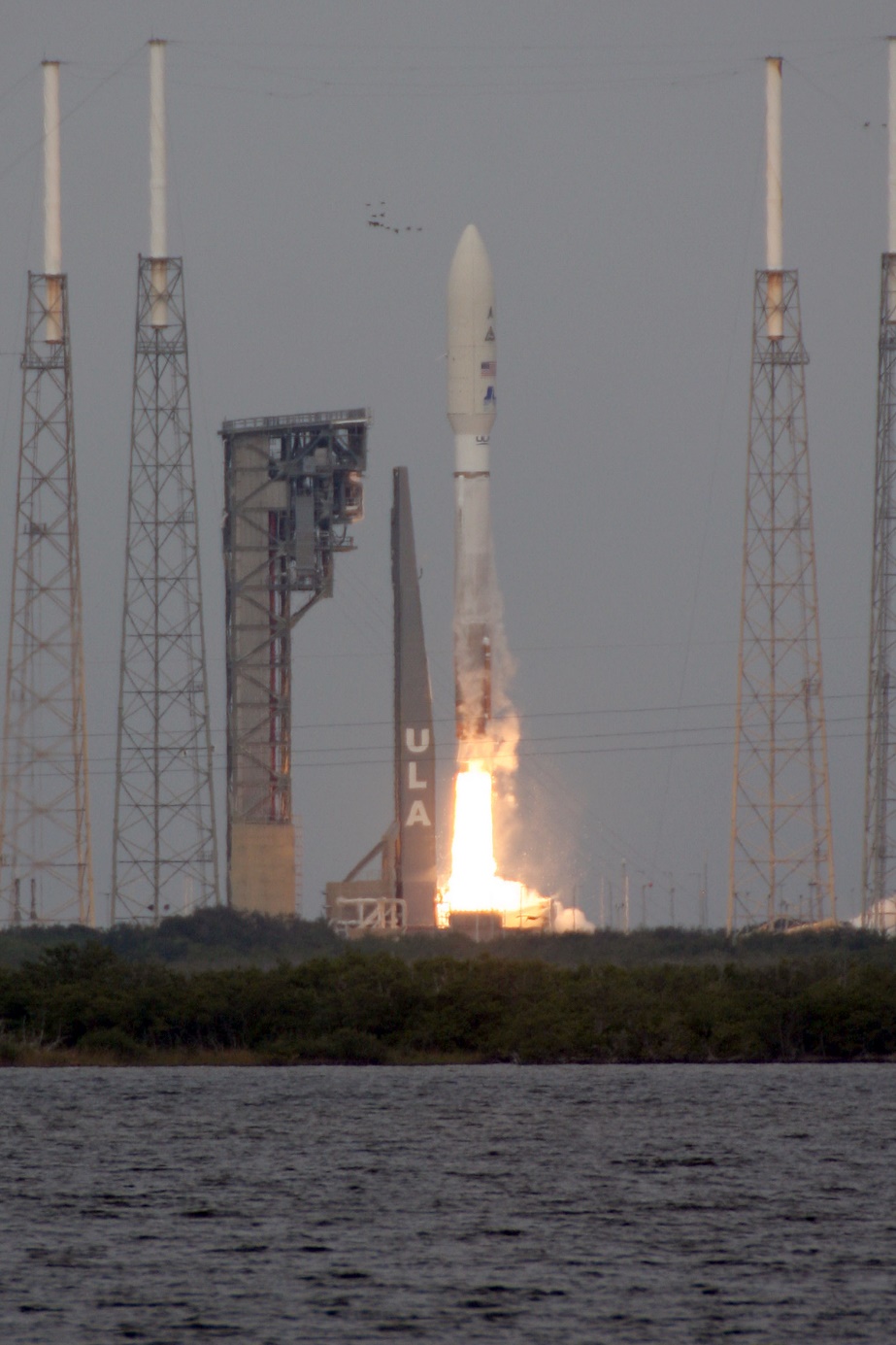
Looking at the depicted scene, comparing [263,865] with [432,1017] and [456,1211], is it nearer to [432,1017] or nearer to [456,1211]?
[432,1017]

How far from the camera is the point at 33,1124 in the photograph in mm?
63938

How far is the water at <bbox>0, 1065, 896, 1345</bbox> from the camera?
3841cm

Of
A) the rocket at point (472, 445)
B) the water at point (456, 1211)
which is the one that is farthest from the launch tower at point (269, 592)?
the water at point (456, 1211)

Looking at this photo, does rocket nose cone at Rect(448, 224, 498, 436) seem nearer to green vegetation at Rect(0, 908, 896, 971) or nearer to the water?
green vegetation at Rect(0, 908, 896, 971)

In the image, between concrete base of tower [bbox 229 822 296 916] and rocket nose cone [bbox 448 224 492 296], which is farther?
concrete base of tower [bbox 229 822 296 916]

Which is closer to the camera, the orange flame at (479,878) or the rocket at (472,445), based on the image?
the rocket at (472,445)

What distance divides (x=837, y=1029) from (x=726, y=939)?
64.1ft

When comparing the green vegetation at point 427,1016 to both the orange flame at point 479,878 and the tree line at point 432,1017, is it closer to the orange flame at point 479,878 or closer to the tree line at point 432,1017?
the tree line at point 432,1017

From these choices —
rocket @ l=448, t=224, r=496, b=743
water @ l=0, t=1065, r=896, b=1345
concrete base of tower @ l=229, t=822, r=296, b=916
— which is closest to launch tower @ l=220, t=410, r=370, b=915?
concrete base of tower @ l=229, t=822, r=296, b=916

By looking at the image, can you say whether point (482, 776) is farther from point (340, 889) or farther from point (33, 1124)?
point (33, 1124)

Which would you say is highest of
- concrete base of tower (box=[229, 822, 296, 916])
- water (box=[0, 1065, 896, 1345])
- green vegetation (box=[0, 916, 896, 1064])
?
concrete base of tower (box=[229, 822, 296, 916])

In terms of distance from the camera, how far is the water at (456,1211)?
38.4 metres

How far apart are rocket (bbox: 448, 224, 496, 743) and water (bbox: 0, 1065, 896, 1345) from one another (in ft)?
57.9

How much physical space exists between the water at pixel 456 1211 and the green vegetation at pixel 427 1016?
123 cm
